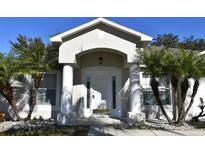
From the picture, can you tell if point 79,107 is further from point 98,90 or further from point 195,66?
point 195,66

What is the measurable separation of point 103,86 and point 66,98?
331 cm

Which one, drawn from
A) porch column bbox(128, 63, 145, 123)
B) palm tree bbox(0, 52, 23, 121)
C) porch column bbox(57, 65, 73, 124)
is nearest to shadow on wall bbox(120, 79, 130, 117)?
porch column bbox(128, 63, 145, 123)

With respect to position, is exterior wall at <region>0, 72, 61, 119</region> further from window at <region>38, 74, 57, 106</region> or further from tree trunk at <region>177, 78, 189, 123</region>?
tree trunk at <region>177, 78, 189, 123</region>

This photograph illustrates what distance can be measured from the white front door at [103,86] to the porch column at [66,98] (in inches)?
87.5

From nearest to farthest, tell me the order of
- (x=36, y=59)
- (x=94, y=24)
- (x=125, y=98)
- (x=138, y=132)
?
(x=138, y=132) → (x=36, y=59) → (x=94, y=24) → (x=125, y=98)

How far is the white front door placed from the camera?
15.3m

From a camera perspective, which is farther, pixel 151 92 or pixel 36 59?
pixel 151 92

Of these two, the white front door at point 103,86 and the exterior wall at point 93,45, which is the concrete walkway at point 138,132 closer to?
the white front door at point 103,86

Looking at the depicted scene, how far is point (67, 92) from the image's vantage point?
1312 cm

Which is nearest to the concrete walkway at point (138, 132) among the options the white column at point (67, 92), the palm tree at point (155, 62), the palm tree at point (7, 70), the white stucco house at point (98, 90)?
the white column at point (67, 92)

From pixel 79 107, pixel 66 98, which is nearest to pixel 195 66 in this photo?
pixel 66 98

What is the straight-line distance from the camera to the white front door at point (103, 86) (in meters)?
15.3

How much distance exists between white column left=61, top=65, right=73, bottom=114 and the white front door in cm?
221

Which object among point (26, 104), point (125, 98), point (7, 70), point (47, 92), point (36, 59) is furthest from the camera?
point (47, 92)
